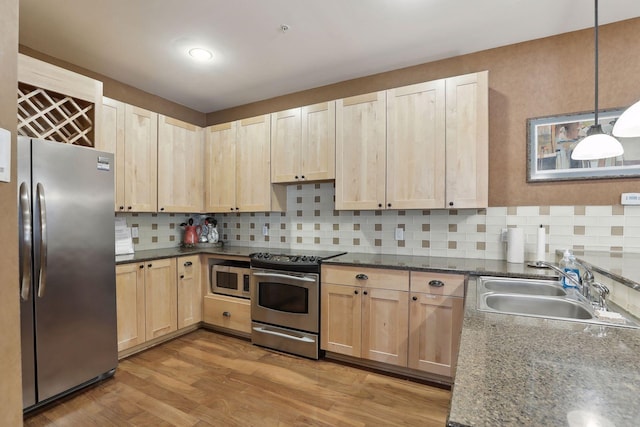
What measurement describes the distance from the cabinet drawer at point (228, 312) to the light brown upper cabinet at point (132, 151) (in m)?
1.16

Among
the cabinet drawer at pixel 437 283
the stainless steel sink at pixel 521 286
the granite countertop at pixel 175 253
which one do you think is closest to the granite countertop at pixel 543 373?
the stainless steel sink at pixel 521 286

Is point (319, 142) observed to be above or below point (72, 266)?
above

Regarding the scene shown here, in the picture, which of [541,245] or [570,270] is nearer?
[570,270]

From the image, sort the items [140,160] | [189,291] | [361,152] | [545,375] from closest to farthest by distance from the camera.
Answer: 1. [545,375]
2. [361,152]
3. [140,160]
4. [189,291]

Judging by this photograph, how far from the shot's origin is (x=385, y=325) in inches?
96.1

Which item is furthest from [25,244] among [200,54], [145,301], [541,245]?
[541,245]

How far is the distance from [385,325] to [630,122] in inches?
74.7

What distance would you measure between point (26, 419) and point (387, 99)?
135 inches

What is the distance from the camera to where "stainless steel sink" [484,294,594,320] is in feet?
4.69

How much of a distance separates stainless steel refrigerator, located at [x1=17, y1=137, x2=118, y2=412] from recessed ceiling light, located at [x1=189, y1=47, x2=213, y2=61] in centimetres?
113

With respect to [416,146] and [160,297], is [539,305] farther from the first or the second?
[160,297]

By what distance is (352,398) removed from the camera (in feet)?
Answer: 7.05

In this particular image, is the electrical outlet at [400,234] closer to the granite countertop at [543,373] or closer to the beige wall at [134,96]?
the granite countertop at [543,373]

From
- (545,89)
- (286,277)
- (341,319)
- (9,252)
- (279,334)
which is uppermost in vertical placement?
(545,89)
